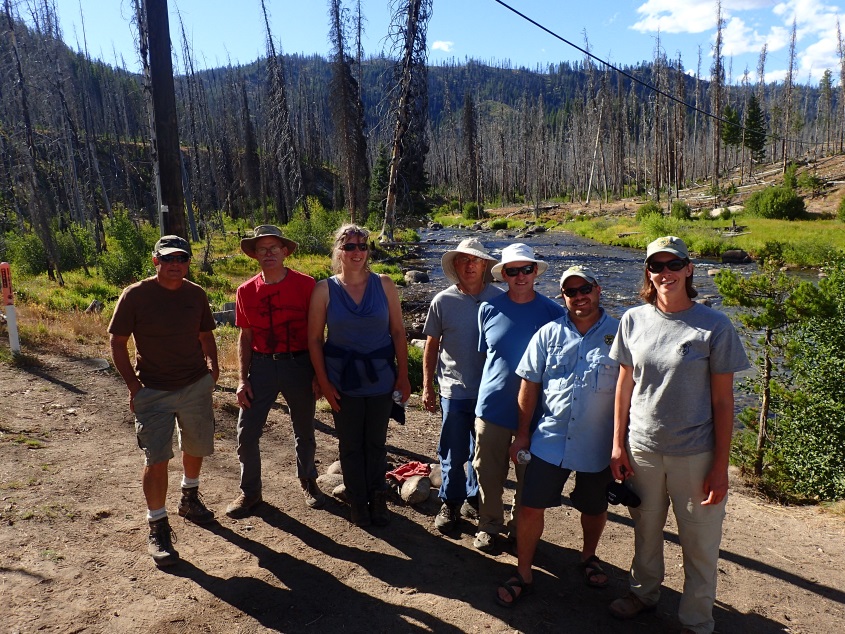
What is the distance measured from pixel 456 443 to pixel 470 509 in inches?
28.1

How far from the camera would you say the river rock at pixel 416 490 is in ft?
14.7

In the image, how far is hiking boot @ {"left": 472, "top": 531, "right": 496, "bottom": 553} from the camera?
3738mm

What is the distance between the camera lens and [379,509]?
161 inches

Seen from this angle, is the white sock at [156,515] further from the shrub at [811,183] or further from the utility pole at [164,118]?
the shrub at [811,183]

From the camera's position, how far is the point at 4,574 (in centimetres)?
317

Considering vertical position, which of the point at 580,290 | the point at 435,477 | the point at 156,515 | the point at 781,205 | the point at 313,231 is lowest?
the point at 435,477

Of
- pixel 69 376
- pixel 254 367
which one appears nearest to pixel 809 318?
pixel 254 367

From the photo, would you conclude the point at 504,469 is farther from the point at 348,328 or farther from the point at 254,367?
the point at 254,367

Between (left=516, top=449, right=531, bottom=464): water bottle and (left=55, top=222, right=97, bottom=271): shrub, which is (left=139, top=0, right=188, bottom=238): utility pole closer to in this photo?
(left=516, top=449, right=531, bottom=464): water bottle

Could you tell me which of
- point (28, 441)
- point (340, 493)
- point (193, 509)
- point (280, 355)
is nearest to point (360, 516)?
point (340, 493)

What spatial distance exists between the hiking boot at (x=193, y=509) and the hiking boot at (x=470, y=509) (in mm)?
1823

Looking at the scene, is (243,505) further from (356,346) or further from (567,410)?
(567,410)

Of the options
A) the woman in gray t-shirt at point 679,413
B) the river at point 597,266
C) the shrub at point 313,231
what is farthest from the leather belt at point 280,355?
the shrub at point 313,231

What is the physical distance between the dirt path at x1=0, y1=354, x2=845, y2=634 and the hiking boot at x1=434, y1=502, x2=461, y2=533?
96 mm
